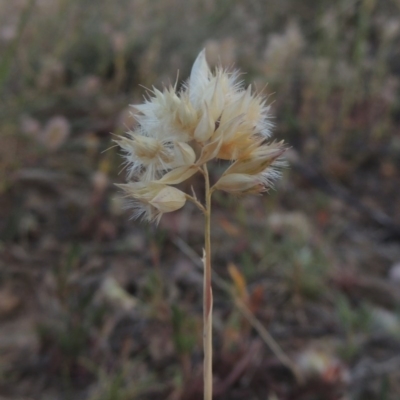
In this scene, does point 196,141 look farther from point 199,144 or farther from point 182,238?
point 182,238

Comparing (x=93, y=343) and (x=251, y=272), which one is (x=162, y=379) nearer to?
(x=93, y=343)

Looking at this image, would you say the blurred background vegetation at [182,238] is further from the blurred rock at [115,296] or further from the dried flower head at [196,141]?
the dried flower head at [196,141]

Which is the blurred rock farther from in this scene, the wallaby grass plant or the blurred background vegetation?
the wallaby grass plant

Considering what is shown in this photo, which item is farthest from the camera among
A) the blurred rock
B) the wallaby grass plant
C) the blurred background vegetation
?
the blurred rock

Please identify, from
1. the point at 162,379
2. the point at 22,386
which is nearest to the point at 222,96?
the point at 162,379

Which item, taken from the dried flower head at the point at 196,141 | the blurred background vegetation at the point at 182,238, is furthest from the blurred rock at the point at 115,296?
the dried flower head at the point at 196,141

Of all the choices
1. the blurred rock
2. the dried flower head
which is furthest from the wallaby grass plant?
the blurred rock

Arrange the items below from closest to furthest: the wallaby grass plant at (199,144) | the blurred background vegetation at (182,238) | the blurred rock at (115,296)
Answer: the wallaby grass plant at (199,144)
the blurred background vegetation at (182,238)
the blurred rock at (115,296)
